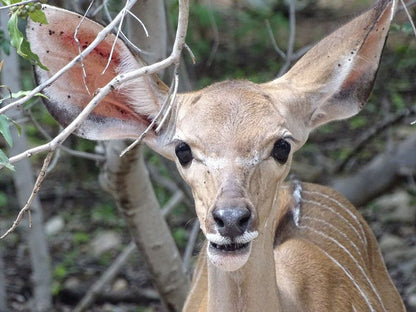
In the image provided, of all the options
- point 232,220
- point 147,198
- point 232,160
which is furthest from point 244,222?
point 147,198

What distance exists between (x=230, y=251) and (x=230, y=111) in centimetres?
54

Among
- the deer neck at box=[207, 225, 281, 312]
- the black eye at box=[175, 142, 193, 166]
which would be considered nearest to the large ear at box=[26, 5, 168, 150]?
the black eye at box=[175, 142, 193, 166]

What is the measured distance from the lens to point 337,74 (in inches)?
147

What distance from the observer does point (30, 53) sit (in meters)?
3.30

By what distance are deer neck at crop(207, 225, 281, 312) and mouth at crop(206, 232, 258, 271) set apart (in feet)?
0.87

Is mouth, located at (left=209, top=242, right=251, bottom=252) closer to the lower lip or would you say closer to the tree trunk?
the lower lip

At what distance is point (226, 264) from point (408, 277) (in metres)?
3.45

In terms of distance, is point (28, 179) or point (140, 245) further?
point (28, 179)

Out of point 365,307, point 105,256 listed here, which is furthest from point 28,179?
point 365,307

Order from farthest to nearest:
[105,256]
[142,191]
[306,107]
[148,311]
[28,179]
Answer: [105,256] → [148,311] → [28,179] → [142,191] → [306,107]

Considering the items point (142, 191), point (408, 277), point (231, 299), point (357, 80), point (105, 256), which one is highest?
point (357, 80)

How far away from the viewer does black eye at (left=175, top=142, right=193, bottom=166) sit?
3.34 metres

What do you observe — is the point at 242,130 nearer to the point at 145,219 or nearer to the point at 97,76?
the point at 97,76

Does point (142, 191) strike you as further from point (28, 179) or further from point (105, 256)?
point (105, 256)
